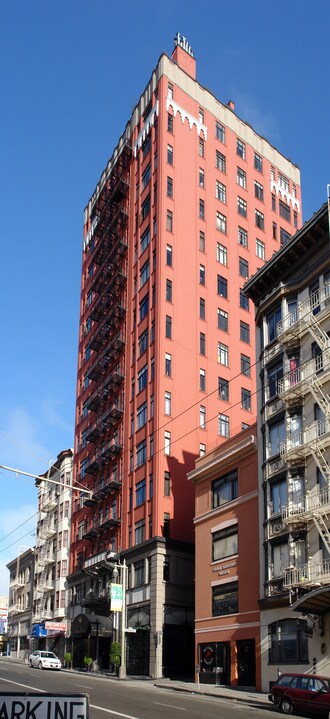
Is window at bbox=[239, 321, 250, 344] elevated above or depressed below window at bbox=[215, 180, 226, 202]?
below

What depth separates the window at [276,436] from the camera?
1518 inches

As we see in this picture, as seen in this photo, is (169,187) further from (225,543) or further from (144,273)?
(225,543)

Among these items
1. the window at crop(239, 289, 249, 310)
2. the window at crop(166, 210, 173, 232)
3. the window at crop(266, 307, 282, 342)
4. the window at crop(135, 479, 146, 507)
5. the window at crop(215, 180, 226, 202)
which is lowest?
the window at crop(135, 479, 146, 507)

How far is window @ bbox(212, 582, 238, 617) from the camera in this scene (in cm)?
4138

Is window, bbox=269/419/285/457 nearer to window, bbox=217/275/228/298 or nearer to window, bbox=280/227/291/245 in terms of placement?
window, bbox=217/275/228/298

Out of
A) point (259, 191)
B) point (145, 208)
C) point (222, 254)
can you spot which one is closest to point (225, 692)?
point (222, 254)

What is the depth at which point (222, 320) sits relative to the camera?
63.5 m

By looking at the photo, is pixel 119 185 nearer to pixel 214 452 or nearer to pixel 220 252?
pixel 220 252

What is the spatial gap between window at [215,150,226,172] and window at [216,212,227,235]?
4852mm

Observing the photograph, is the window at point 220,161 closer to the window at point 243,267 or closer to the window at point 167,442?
the window at point 243,267

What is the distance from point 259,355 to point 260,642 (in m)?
15.5

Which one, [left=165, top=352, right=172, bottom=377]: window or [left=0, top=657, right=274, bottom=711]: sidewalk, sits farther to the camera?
[left=165, top=352, right=172, bottom=377]: window

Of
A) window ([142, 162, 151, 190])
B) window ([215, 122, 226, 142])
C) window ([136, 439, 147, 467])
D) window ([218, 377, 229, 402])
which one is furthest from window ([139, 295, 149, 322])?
window ([215, 122, 226, 142])

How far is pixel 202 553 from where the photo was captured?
45.9 m
